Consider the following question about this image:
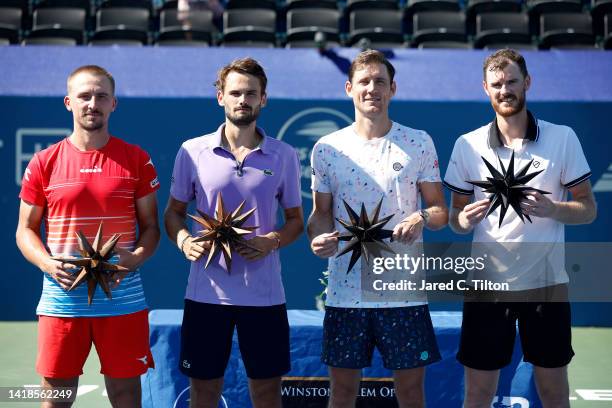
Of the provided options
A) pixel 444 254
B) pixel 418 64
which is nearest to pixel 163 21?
pixel 418 64

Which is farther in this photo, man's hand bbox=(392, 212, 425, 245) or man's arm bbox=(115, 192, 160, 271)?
man's arm bbox=(115, 192, 160, 271)

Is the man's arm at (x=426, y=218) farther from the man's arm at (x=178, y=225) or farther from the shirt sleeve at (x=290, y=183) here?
the man's arm at (x=178, y=225)

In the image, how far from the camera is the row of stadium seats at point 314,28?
37.6ft

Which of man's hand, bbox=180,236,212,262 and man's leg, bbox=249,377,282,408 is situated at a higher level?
man's hand, bbox=180,236,212,262

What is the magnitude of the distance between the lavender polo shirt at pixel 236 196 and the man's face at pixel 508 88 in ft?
3.86

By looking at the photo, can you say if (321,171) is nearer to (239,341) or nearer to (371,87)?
(371,87)

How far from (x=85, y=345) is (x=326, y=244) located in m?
1.38

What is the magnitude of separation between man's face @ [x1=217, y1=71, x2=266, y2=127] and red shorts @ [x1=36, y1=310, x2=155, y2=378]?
1202 millimetres

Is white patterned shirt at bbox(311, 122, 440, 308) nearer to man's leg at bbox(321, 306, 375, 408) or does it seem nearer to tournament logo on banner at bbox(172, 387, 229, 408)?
man's leg at bbox(321, 306, 375, 408)

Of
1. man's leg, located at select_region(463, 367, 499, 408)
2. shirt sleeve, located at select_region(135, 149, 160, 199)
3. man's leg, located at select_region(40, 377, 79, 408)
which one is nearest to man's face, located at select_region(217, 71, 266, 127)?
shirt sleeve, located at select_region(135, 149, 160, 199)

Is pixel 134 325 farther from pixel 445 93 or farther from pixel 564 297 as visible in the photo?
pixel 445 93

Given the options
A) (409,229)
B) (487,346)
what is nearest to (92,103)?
(409,229)

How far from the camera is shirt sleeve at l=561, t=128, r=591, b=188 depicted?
4.68 metres

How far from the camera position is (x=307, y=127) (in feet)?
30.9
